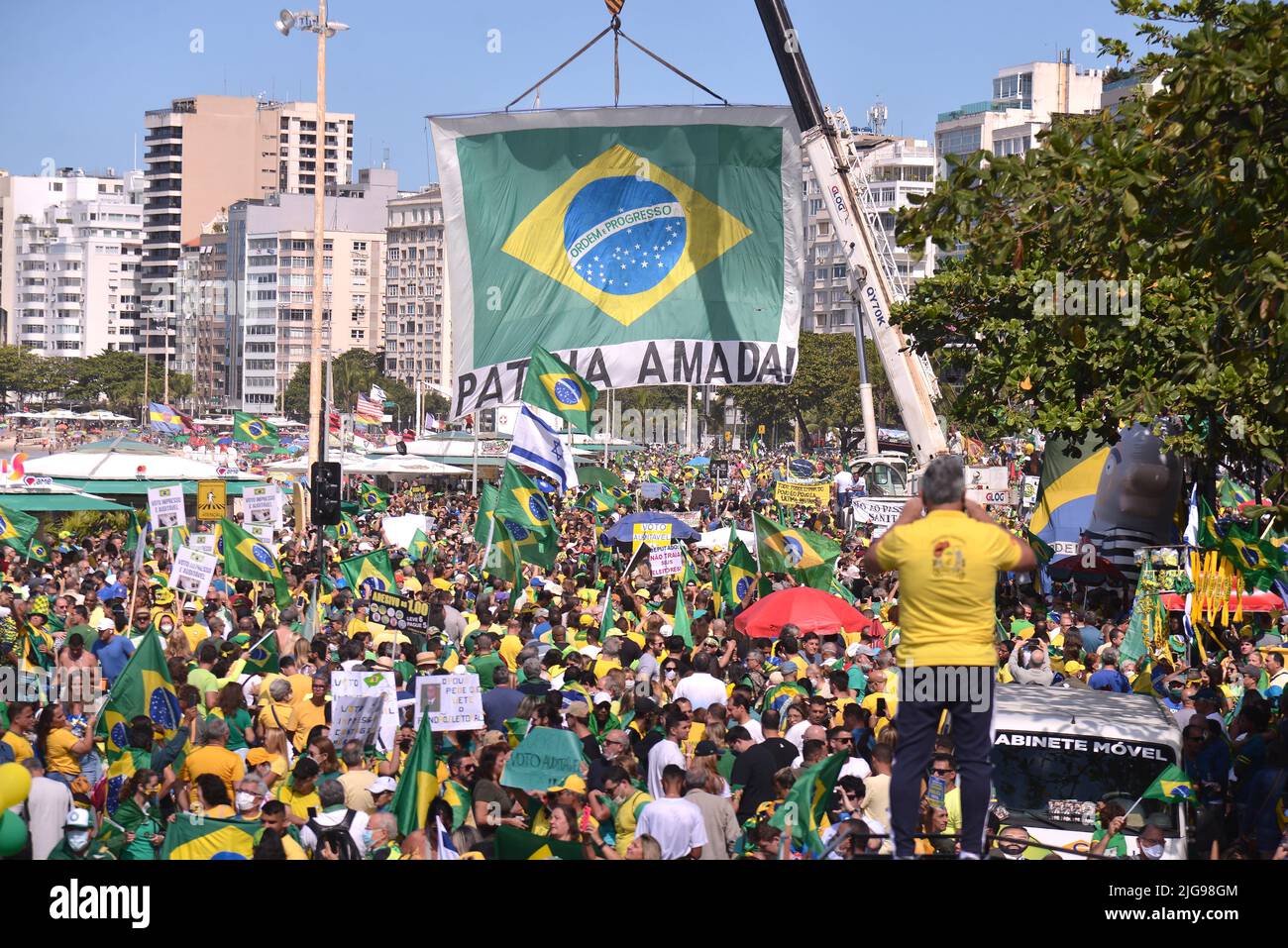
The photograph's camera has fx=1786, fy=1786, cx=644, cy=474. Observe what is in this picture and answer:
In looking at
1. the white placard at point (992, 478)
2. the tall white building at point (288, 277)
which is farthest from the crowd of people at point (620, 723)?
the tall white building at point (288, 277)

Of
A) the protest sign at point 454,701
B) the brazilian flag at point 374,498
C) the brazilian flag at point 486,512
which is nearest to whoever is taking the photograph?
the protest sign at point 454,701

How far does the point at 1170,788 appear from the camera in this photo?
8.77m

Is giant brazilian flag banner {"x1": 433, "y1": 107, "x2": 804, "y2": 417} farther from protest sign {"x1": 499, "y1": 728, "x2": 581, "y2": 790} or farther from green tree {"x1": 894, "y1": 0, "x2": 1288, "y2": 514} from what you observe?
protest sign {"x1": 499, "y1": 728, "x2": 581, "y2": 790}

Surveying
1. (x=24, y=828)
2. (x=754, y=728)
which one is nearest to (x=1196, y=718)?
(x=754, y=728)

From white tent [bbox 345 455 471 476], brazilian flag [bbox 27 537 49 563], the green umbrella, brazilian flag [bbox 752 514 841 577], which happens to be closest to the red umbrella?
brazilian flag [bbox 752 514 841 577]

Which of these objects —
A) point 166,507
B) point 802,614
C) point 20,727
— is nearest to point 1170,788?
point 20,727

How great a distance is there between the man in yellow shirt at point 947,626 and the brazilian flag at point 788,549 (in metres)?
12.9

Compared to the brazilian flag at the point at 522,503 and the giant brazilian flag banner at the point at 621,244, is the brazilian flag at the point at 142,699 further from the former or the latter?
the brazilian flag at the point at 522,503

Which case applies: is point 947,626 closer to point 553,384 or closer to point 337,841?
point 337,841

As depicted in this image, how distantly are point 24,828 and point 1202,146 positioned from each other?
23.9 ft

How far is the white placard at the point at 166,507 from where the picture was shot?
23188 mm

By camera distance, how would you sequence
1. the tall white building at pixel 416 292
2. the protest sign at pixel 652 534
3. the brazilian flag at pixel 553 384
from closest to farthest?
the brazilian flag at pixel 553 384 < the protest sign at pixel 652 534 < the tall white building at pixel 416 292

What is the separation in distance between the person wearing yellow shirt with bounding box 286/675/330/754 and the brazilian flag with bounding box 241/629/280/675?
6.30 feet
